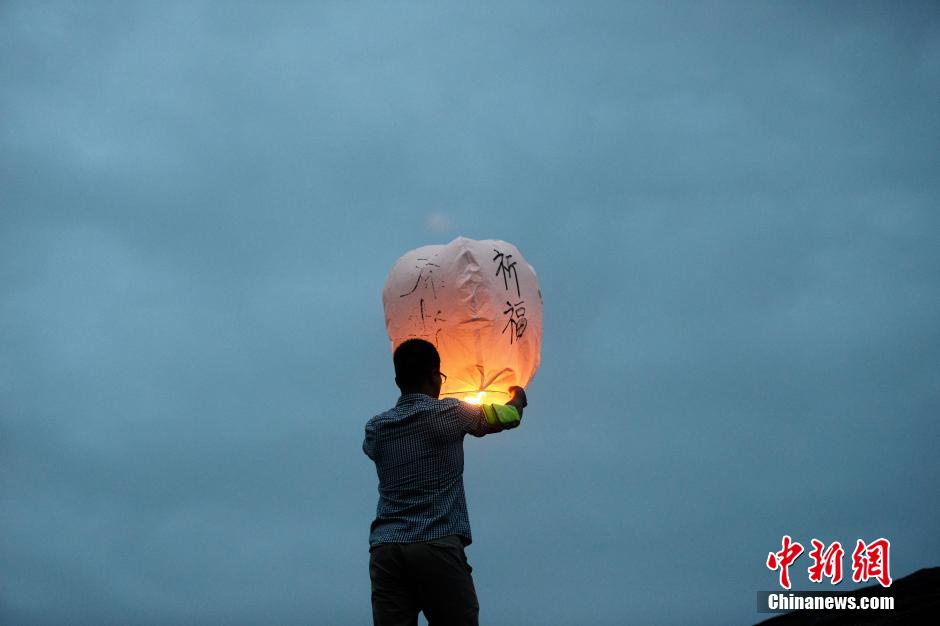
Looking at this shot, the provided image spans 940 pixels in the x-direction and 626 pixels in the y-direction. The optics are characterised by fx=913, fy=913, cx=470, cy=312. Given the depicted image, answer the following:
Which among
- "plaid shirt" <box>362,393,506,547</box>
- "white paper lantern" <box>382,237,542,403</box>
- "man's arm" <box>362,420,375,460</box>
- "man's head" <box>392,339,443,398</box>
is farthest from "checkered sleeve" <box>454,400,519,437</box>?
"white paper lantern" <box>382,237,542,403</box>

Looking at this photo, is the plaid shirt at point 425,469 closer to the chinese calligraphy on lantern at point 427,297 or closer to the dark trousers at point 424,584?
the dark trousers at point 424,584

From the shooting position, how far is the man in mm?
3984

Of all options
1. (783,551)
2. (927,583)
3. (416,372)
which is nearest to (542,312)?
(416,372)

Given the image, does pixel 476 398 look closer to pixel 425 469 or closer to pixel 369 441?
pixel 369 441

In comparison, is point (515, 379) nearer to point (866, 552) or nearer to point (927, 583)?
point (927, 583)

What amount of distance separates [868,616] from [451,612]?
214 centimetres

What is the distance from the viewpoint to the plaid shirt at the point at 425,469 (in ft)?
13.4

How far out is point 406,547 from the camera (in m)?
4.01

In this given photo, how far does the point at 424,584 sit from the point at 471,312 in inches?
67.0

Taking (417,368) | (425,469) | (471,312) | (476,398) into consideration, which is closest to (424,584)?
(425,469)

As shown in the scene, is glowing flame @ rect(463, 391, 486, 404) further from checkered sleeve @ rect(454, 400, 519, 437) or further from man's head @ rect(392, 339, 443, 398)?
checkered sleeve @ rect(454, 400, 519, 437)

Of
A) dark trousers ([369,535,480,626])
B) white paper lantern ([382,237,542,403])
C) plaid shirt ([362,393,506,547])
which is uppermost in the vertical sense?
white paper lantern ([382,237,542,403])

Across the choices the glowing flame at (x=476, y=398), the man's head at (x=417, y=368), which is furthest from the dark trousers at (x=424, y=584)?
the glowing flame at (x=476, y=398)

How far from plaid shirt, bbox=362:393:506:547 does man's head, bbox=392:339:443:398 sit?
75 mm
